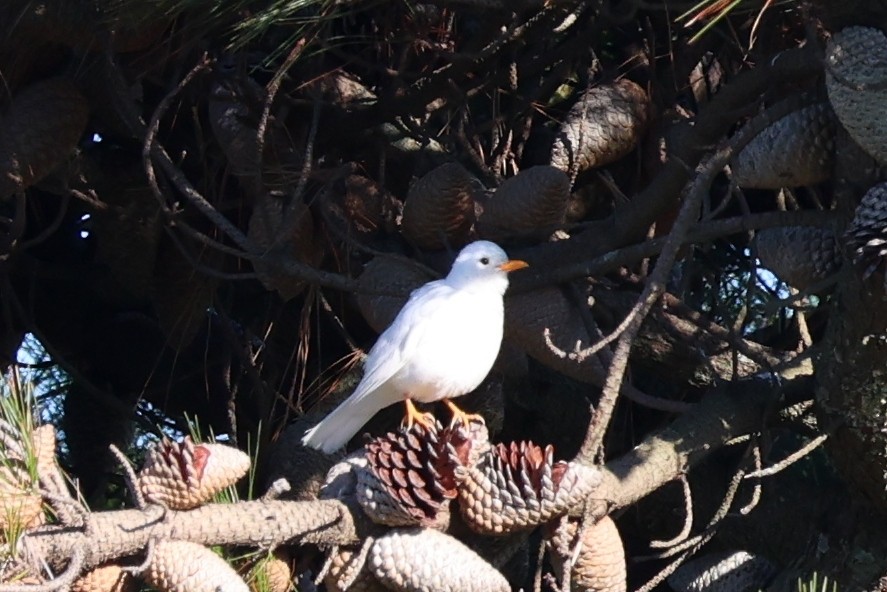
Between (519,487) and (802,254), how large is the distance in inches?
19.2

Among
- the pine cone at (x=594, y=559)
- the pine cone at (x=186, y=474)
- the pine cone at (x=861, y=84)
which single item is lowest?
the pine cone at (x=594, y=559)

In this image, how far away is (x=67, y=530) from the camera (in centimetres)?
134

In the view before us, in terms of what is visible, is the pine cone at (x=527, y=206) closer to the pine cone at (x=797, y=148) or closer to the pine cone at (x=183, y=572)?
the pine cone at (x=797, y=148)

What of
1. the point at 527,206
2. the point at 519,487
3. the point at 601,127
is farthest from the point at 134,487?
the point at 601,127

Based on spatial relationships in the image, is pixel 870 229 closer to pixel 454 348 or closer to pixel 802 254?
pixel 802 254

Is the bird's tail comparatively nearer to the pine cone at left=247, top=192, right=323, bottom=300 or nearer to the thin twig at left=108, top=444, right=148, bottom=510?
the pine cone at left=247, top=192, right=323, bottom=300

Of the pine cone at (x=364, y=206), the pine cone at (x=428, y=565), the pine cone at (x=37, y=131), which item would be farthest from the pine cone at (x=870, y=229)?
the pine cone at (x=37, y=131)

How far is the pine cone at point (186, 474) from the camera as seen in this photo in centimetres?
144

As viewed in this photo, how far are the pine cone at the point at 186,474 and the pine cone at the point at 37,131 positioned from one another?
0.78 m

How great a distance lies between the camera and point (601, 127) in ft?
7.84

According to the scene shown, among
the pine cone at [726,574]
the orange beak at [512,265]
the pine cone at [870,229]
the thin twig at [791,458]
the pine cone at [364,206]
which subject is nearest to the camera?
the pine cone at [870,229]

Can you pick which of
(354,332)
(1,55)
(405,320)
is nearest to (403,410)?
(354,332)

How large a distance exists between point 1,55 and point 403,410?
2.91 ft

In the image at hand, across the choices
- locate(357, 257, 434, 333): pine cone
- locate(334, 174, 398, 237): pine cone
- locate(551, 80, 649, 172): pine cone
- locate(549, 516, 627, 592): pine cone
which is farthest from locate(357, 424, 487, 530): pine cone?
locate(551, 80, 649, 172): pine cone
